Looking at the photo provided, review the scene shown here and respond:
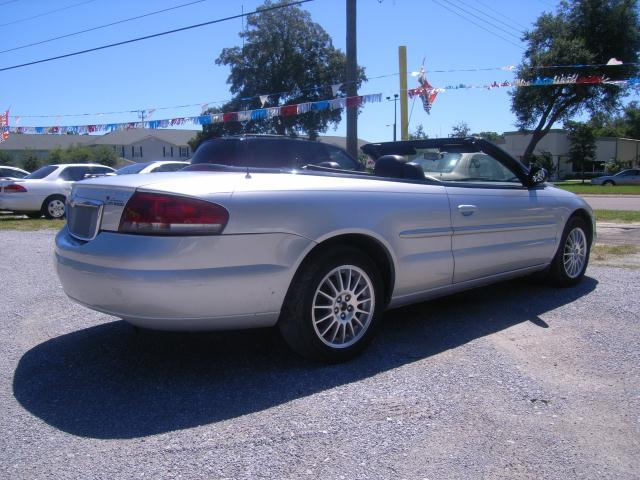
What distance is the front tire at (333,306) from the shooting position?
11.3 ft

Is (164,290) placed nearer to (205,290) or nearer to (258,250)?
(205,290)

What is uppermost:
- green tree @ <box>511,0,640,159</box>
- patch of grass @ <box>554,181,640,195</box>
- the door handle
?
green tree @ <box>511,0,640,159</box>

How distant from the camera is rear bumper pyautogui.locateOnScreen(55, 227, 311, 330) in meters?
3.05

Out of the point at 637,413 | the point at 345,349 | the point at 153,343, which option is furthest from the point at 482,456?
the point at 153,343

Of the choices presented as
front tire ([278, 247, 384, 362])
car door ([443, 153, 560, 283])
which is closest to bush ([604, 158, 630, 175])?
car door ([443, 153, 560, 283])

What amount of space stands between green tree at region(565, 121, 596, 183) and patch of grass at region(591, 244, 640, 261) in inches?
2001

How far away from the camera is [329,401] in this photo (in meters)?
3.13

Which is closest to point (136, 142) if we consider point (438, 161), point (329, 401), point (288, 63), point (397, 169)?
point (288, 63)

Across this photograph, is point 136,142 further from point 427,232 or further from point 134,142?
point 427,232

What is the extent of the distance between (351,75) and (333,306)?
13.3m

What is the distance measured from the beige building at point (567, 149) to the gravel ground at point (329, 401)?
202 ft

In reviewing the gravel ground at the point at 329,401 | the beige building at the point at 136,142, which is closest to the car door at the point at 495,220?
the gravel ground at the point at 329,401

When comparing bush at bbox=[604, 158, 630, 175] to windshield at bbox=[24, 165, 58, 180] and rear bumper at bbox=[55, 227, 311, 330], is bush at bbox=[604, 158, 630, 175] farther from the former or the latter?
rear bumper at bbox=[55, 227, 311, 330]

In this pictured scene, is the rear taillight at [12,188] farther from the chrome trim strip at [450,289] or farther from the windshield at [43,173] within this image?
the chrome trim strip at [450,289]
